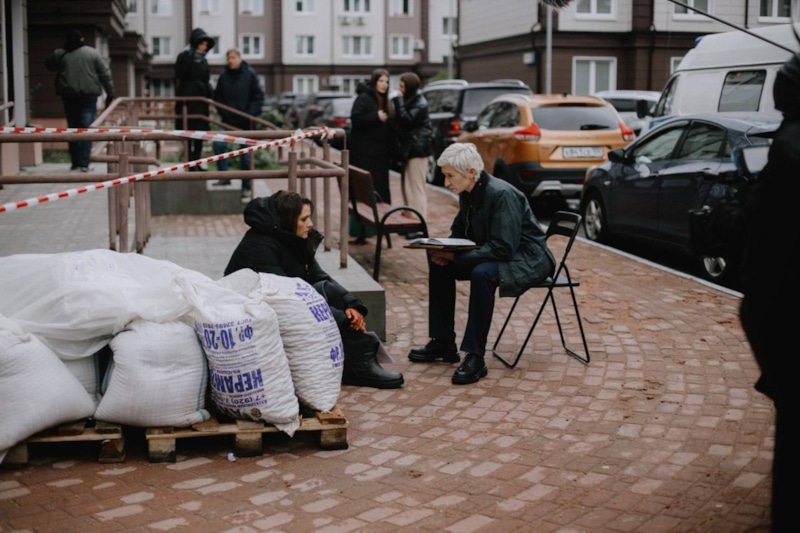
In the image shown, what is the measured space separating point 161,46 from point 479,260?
69.5 metres

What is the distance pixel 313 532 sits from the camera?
440 cm

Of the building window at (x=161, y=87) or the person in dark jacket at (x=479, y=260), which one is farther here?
the building window at (x=161, y=87)

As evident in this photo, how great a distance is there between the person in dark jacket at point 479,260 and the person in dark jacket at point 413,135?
15.4ft

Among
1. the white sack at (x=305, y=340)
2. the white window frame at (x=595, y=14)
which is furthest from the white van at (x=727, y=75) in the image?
the white window frame at (x=595, y=14)

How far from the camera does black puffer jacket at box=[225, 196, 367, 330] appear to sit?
6215 millimetres

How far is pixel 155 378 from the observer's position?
520 centimetres

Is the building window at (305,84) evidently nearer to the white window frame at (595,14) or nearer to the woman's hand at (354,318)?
the white window frame at (595,14)

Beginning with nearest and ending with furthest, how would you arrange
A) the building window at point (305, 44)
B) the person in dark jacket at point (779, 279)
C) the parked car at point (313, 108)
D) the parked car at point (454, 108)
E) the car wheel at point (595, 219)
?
the person in dark jacket at point (779, 279) < the car wheel at point (595, 219) < the parked car at point (454, 108) < the parked car at point (313, 108) < the building window at point (305, 44)

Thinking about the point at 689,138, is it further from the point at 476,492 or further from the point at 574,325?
the point at 476,492

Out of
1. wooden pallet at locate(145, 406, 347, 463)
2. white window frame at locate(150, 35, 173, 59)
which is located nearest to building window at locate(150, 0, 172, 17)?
white window frame at locate(150, 35, 173, 59)

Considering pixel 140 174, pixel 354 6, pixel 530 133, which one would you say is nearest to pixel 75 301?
pixel 140 174

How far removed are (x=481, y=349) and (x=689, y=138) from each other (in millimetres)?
5357

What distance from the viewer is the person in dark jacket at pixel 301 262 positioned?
6230mm

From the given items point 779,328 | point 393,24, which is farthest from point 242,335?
point 393,24
